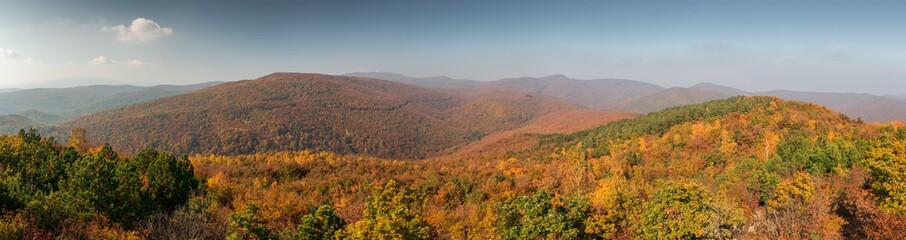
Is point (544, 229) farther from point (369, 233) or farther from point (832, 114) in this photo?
point (832, 114)

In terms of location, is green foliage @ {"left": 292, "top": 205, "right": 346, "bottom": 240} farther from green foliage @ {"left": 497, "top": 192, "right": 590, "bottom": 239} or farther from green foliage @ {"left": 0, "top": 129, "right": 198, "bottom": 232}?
green foliage @ {"left": 0, "top": 129, "right": 198, "bottom": 232}

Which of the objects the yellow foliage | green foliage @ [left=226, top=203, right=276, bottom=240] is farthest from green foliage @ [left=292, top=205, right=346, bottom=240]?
the yellow foliage

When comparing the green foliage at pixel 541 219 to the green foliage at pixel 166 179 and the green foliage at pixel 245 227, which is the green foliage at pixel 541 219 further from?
the green foliage at pixel 166 179

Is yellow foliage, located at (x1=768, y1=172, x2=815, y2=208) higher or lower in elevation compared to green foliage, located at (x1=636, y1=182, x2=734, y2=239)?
higher

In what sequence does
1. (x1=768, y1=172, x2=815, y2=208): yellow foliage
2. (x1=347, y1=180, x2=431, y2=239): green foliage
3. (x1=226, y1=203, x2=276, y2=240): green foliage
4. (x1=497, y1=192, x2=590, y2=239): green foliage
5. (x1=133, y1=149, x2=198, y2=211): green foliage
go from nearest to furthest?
(x1=347, y1=180, x2=431, y2=239): green foliage
(x1=226, y1=203, x2=276, y2=240): green foliage
(x1=497, y1=192, x2=590, y2=239): green foliage
(x1=768, y1=172, x2=815, y2=208): yellow foliage
(x1=133, y1=149, x2=198, y2=211): green foliage

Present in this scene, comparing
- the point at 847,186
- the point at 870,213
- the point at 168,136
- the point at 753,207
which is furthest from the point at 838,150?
the point at 168,136

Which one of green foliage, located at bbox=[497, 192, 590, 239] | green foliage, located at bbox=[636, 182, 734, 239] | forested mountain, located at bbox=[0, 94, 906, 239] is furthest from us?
green foliage, located at bbox=[497, 192, 590, 239]

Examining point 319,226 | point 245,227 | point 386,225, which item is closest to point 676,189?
point 386,225
